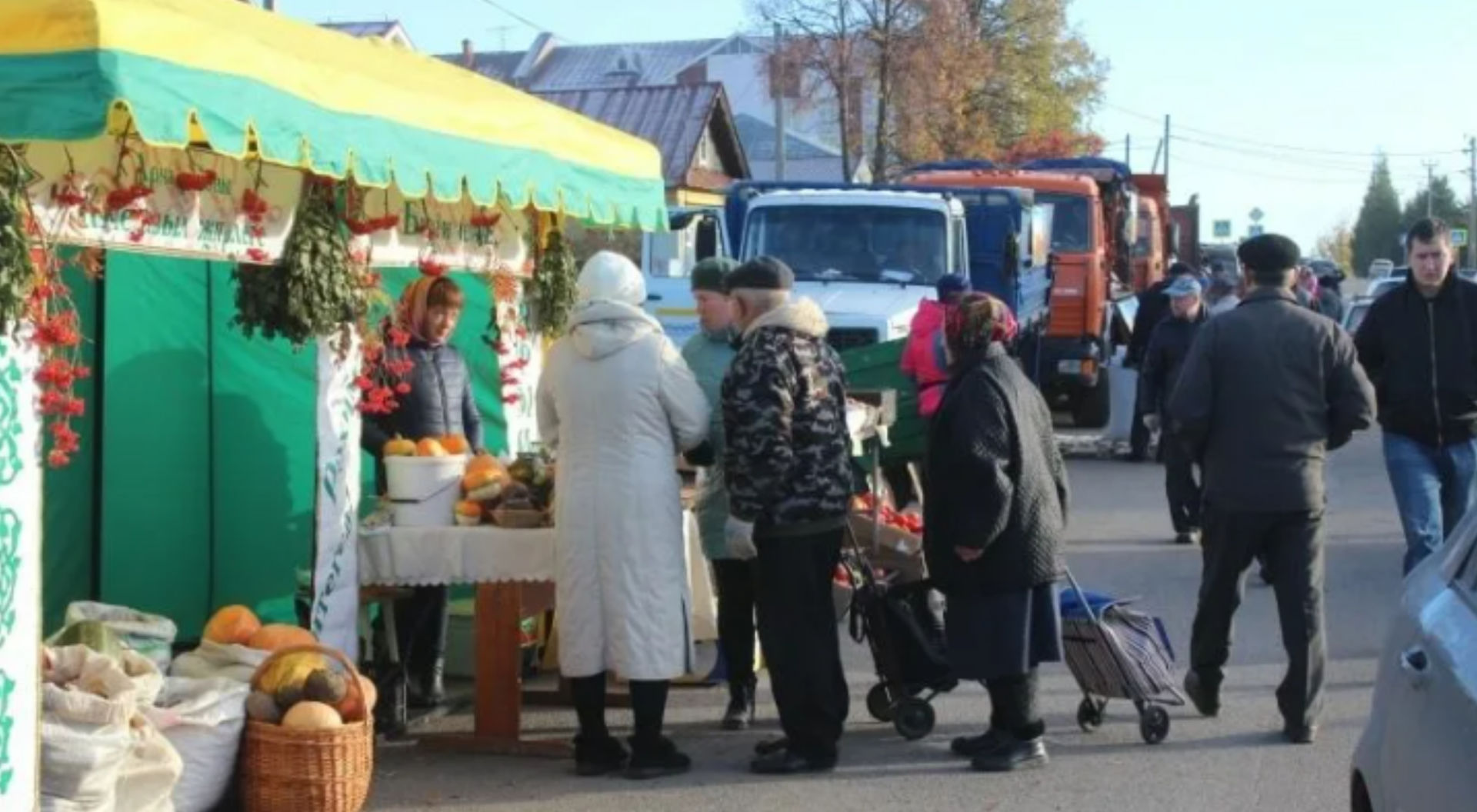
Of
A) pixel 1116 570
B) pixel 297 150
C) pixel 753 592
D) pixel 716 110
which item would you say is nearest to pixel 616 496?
pixel 753 592

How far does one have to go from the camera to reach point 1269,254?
852cm

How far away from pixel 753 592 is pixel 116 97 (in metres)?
3.93

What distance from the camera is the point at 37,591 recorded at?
19.5 feet

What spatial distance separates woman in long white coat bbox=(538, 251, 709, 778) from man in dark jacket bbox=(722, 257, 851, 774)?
24 centimetres

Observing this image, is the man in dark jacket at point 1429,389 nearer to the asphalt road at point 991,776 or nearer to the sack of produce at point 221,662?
the asphalt road at point 991,776

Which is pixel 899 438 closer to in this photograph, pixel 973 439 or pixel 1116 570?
pixel 1116 570

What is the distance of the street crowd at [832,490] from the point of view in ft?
25.8

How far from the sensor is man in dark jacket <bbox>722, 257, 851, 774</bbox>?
25.6 feet

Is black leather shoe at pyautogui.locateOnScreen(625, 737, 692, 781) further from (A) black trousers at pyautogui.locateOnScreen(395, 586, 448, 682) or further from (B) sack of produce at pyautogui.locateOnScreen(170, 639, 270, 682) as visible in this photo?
(B) sack of produce at pyautogui.locateOnScreen(170, 639, 270, 682)

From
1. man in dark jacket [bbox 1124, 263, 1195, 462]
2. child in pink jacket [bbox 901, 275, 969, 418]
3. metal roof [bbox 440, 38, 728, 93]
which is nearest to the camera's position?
child in pink jacket [bbox 901, 275, 969, 418]

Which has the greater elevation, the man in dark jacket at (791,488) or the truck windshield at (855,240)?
the truck windshield at (855,240)

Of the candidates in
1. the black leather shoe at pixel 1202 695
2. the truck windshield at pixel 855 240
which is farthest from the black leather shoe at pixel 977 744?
the truck windshield at pixel 855 240

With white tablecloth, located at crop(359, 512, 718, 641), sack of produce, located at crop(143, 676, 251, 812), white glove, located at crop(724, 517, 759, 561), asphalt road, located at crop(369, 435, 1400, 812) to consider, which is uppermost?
white glove, located at crop(724, 517, 759, 561)

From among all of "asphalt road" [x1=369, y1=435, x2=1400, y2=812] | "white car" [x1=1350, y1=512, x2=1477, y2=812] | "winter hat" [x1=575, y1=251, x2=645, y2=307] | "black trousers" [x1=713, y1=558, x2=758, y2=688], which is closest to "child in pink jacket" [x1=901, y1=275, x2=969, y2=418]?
"asphalt road" [x1=369, y1=435, x2=1400, y2=812]
